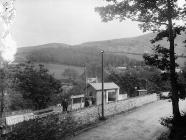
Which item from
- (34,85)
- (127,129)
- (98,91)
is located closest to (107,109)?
(127,129)

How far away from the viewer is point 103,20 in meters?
16.8

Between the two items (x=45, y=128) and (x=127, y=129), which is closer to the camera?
(x=45, y=128)

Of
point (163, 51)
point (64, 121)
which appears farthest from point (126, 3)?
point (64, 121)

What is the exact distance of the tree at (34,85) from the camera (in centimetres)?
2903

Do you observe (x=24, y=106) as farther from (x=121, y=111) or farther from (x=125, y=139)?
(x=125, y=139)

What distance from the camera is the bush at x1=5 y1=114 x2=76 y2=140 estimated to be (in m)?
15.1

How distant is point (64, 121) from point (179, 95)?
8.55 meters

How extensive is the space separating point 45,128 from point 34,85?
1255 centimetres

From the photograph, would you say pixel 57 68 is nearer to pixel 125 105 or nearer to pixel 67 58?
pixel 67 58

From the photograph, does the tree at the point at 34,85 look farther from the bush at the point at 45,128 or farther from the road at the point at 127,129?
the bush at the point at 45,128

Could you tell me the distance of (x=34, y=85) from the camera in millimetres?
29297

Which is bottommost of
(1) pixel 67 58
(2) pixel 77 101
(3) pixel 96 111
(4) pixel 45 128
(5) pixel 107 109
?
(2) pixel 77 101

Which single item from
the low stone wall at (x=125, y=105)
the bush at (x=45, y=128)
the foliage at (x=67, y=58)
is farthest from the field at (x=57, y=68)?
the bush at (x=45, y=128)

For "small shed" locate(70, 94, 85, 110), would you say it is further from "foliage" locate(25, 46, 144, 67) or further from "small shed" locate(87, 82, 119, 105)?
"foliage" locate(25, 46, 144, 67)
